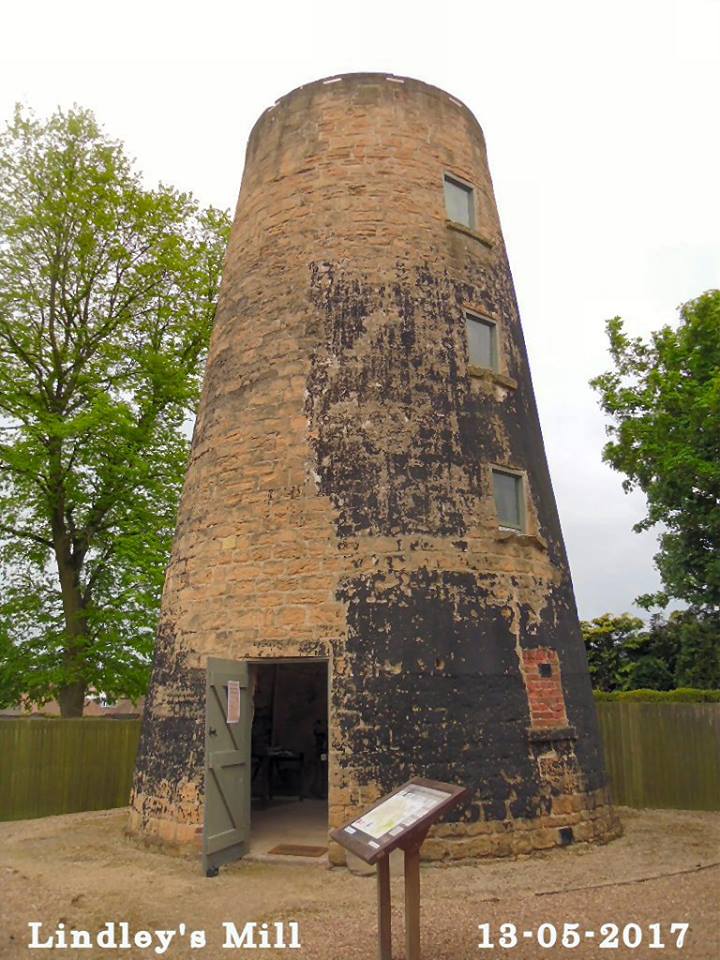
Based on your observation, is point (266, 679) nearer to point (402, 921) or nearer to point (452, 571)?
point (452, 571)

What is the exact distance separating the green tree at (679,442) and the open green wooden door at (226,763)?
→ 15.1 meters

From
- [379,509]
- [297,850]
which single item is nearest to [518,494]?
[379,509]

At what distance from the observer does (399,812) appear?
5.67 metres

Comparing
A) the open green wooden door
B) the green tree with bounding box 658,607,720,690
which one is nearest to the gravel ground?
the open green wooden door

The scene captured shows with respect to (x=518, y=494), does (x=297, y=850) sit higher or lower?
lower

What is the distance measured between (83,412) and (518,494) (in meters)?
10.8

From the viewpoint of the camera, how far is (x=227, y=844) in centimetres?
904

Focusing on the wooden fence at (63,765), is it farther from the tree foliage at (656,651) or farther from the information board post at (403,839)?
the tree foliage at (656,651)

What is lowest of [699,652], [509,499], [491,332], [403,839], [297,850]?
[297,850]

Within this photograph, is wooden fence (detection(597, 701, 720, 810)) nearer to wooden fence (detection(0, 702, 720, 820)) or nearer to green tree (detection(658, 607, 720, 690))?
wooden fence (detection(0, 702, 720, 820))

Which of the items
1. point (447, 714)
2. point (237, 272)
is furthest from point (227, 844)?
point (237, 272)

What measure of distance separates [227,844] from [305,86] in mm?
11465

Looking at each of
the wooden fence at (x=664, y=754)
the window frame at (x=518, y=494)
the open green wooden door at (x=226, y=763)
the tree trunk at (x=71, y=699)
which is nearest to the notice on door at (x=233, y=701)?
the open green wooden door at (x=226, y=763)

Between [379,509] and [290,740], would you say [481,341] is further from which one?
[290,740]
